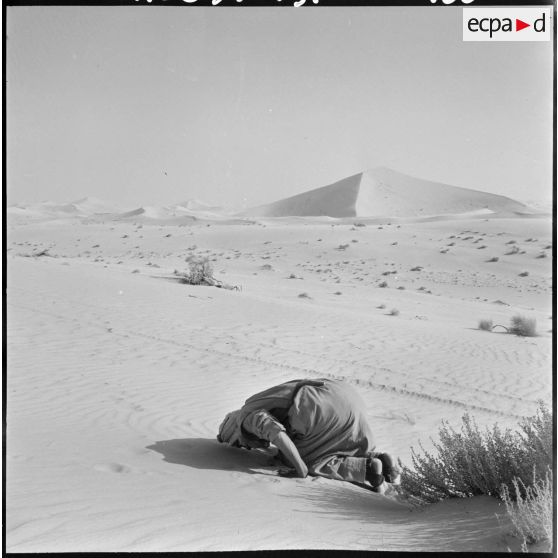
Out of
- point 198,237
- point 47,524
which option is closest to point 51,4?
point 47,524

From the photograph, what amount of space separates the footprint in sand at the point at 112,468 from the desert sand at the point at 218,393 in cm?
2

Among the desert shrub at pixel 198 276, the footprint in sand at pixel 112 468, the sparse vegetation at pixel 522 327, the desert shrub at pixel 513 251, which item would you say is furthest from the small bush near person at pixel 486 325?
the desert shrub at pixel 513 251

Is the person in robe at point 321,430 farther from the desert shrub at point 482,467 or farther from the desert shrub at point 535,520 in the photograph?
the desert shrub at point 535,520

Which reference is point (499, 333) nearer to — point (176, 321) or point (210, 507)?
point (176, 321)

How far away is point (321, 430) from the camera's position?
18.1ft

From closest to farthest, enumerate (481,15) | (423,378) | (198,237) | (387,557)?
1. (387,557)
2. (481,15)
3. (423,378)
4. (198,237)

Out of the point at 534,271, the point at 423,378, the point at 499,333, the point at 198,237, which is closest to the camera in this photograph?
the point at 423,378

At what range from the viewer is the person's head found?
576 centimetres

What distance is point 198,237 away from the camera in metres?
43.5

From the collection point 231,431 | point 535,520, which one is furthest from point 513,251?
point 535,520

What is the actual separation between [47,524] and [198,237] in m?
39.5

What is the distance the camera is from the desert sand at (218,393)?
4.48m

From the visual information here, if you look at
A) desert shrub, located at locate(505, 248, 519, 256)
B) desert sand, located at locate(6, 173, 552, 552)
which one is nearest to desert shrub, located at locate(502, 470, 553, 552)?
desert sand, located at locate(6, 173, 552, 552)

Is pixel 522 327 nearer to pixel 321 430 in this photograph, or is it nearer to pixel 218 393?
pixel 218 393
